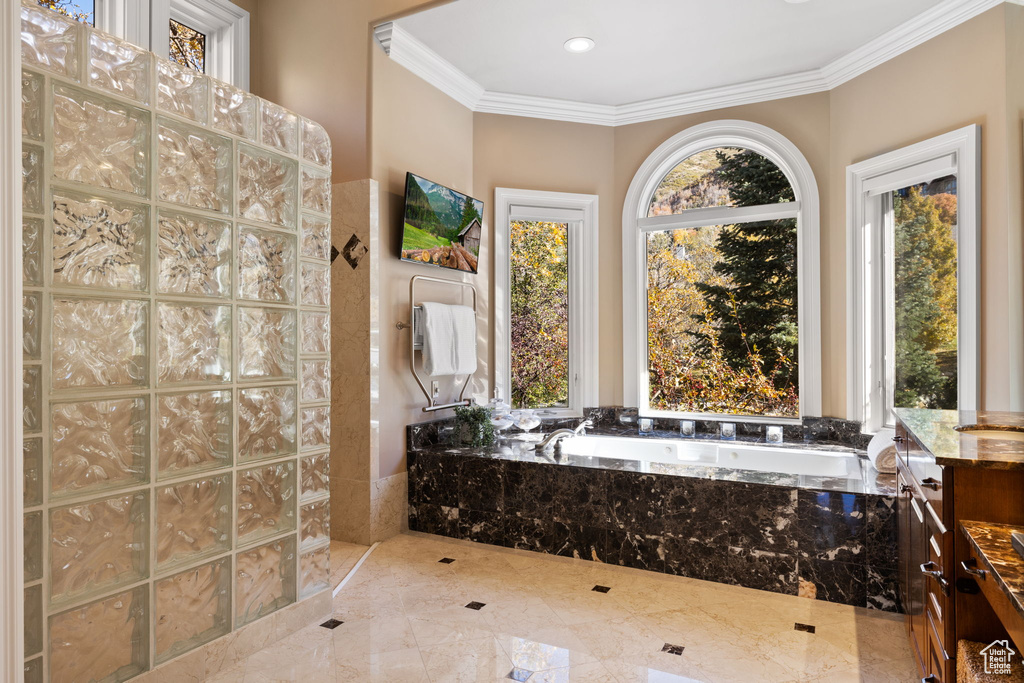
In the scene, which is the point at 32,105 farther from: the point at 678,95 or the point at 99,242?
the point at 678,95

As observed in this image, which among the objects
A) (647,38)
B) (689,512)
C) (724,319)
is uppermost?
(647,38)

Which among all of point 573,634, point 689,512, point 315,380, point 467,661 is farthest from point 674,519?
point 315,380

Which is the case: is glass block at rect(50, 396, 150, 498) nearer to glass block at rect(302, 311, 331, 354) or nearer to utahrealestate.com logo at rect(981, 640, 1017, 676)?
glass block at rect(302, 311, 331, 354)

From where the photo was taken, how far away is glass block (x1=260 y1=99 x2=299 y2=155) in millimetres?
2227

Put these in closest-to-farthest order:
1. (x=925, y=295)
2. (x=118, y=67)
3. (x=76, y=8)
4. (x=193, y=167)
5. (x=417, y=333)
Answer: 1. (x=118, y=67)
2. (x=193, y=167)
3. (x=76, y=8)
4. (x=925, y=295)
5. (x=417, y=333)

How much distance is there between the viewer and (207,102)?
6.64 ft

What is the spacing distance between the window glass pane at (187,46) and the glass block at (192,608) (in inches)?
103

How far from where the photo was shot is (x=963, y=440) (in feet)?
5.46

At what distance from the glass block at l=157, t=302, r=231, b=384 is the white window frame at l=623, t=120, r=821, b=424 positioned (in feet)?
9.21

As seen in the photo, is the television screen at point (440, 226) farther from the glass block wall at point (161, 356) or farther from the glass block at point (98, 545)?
the glass block at point (98, 545)

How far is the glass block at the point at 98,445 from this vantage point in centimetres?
162

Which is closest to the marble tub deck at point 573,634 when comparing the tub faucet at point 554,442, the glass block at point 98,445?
the tub faucet at point 554,442

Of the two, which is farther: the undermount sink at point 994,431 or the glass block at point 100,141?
the undermount sink at point 994,431

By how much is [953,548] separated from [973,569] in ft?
0.45
